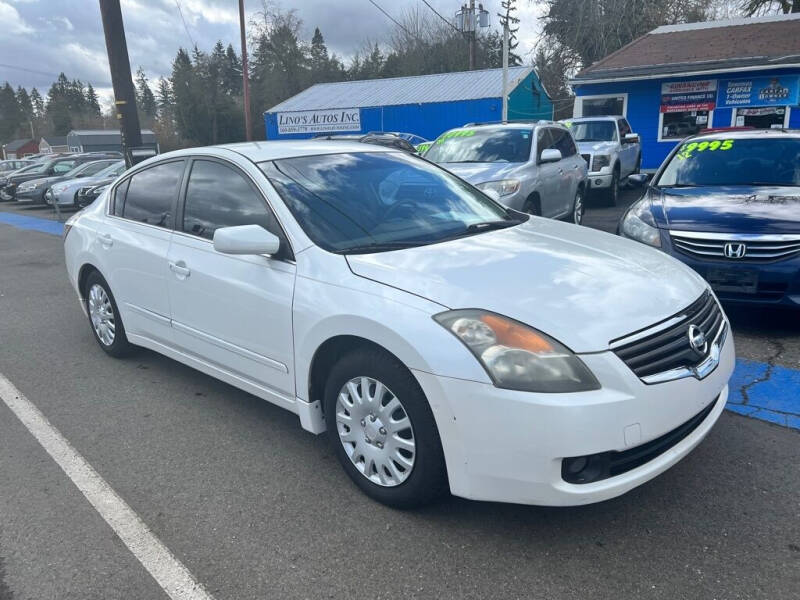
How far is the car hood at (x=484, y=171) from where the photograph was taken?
25.8 feet

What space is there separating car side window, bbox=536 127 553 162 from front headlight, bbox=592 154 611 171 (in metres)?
3.64

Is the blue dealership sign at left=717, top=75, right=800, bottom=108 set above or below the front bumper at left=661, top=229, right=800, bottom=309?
above

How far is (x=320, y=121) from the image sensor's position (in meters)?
33.5

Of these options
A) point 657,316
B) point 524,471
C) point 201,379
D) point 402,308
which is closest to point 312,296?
point 402,308

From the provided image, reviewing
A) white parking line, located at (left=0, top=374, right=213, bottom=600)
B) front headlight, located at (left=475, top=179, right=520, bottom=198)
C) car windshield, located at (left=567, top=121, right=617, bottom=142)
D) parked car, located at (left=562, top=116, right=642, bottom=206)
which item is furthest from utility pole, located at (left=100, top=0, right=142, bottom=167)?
car windshield, located at (left=567, top=121, right=617, bottom=142)

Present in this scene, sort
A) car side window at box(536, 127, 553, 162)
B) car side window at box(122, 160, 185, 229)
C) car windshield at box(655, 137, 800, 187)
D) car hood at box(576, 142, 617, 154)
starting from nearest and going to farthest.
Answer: car side window at box(122, 160, 185, 229)
car windshield at box(655, 137, 800, 187)
car side window at box(536, 127, 553, 162)
car hood at box(576, 142, 617, 154)

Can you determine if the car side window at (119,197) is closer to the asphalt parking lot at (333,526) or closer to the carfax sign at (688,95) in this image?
the asphalt parking lot at (333,526)

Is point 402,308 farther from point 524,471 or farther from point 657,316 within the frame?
point 657,316

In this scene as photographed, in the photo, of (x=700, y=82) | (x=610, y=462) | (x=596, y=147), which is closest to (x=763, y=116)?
(x=700, y=82)

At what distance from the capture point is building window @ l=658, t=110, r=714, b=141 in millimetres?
18172

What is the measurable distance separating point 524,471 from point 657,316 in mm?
884

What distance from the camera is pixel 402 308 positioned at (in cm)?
270

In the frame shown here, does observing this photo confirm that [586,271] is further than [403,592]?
Yes

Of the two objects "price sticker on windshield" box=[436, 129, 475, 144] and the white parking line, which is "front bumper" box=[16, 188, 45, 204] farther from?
the white parking line
